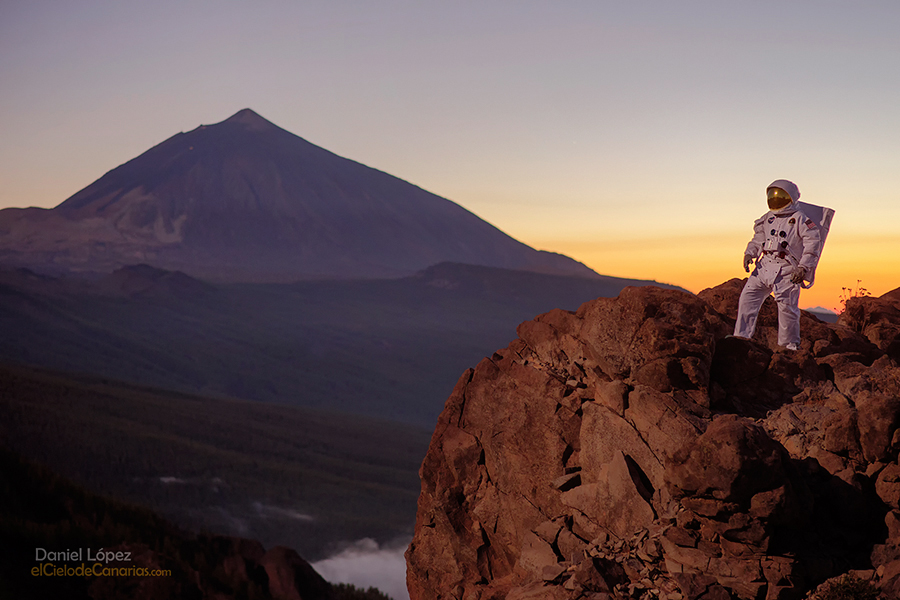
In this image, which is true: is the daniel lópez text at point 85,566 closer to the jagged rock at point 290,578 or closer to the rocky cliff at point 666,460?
the jagged rock at point 290,578

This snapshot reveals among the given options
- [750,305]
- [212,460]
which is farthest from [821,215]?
[212,460]

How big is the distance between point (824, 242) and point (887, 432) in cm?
373

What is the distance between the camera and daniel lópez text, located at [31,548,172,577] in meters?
30.2

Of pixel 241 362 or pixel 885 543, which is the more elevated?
pixel 885 543

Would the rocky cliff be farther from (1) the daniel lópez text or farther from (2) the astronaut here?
(1) the daniel lópez text

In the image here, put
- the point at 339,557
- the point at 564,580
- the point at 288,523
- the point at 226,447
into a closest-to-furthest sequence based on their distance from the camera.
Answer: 1. the point at 564,580
2. the point at 339,557
3. the point at 288,523
4. the point at 226,447

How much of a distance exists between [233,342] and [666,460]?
151291 millimetres

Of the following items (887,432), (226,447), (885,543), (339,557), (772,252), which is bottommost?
(339,557)

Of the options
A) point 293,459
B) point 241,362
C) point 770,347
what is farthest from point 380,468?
point 770,347

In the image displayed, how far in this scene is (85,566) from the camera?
A: 33.7m

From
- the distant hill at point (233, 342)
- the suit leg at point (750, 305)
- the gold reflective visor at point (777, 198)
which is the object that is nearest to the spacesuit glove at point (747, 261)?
the suit leg at point (750, 305)

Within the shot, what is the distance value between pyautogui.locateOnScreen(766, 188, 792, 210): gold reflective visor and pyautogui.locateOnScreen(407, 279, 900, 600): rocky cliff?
75.4 inches

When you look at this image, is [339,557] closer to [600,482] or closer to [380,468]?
[380,468]

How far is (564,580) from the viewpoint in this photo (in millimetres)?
9688
